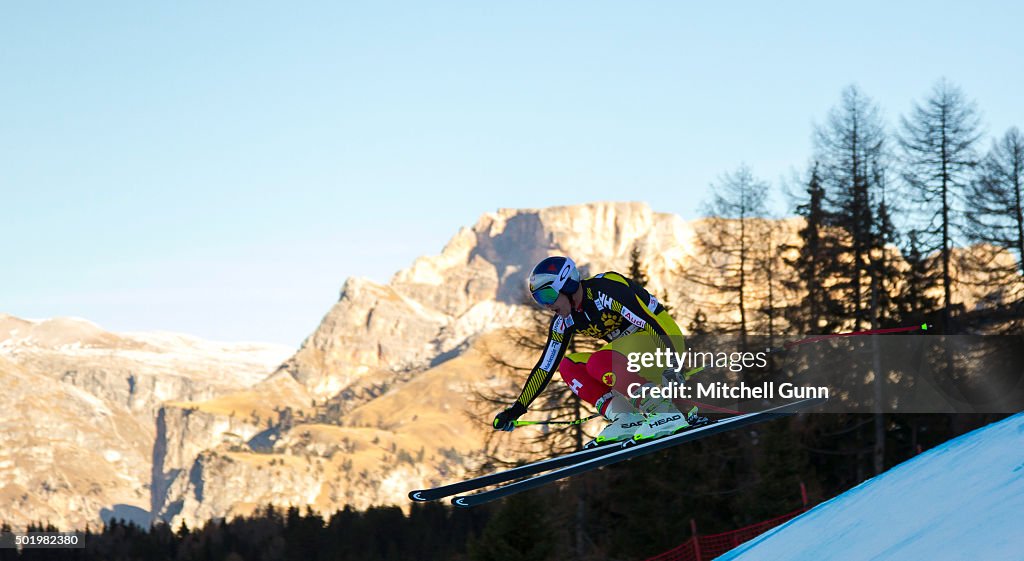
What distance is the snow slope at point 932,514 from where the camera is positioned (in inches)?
231

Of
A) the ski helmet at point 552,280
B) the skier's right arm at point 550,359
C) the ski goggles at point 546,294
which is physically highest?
the ski helmet at point 552,280

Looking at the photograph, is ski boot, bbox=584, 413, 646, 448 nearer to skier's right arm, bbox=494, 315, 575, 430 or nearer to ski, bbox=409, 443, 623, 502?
ski, bbox=409, 443, 623, 502

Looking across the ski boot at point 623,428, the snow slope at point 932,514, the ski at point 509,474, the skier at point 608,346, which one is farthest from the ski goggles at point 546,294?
the snow slope at point 932,514

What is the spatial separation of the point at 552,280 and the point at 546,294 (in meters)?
0.12

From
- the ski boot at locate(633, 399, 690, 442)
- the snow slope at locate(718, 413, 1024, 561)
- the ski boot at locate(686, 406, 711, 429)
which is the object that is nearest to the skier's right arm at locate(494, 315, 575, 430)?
the ski boot at locate(633, 399, 690, 442)

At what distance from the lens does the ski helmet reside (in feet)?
24.9

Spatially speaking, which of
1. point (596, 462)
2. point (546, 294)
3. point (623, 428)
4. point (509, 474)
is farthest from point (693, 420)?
point (546, 294)

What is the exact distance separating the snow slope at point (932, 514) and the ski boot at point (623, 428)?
155cm

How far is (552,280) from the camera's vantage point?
759 centimetres

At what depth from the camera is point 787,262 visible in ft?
113

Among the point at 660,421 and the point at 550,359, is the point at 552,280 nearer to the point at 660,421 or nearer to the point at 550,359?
the point at 550,359

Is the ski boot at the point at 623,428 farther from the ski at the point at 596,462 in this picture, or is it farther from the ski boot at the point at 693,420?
the ski boot at the point at 693,420

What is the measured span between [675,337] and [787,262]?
2773 centimetres

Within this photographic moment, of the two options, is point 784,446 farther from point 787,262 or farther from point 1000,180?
point 1000,180
